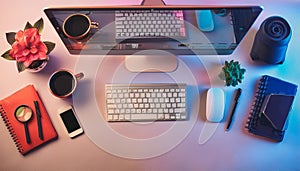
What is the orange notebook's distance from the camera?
1.08 meters

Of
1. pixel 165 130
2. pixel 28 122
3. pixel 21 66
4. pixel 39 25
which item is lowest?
pixel 165 130

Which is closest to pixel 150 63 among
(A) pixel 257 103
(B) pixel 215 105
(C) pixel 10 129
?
(B) pixel 215 105

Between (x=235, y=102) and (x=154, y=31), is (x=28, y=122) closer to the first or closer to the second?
(x=154, y=31)

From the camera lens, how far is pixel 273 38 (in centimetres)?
107

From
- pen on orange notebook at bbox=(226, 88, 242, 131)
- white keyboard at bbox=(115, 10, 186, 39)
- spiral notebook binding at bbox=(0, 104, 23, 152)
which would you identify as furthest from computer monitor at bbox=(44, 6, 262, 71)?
spiral notebook binding at bbox=(0, 104, 23, 152)

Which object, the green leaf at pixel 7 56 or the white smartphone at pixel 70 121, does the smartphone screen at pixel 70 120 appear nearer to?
the white smartphone at pixel 70 121

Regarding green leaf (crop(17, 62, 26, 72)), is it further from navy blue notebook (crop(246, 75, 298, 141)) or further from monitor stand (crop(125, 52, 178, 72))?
navy blue notebook (crop(246, 75, 298, 141))

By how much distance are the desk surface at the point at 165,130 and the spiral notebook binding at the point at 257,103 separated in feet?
0.05

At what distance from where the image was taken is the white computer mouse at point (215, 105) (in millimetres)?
1108

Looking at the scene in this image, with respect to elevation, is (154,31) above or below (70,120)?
above

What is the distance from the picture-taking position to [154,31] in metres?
1.12

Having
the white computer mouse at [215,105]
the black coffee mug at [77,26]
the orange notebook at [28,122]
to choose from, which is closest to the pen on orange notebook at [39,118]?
the orange notebook at [28,122]

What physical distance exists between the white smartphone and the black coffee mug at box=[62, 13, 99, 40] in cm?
21

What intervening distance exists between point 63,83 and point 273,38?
1.97 feet
